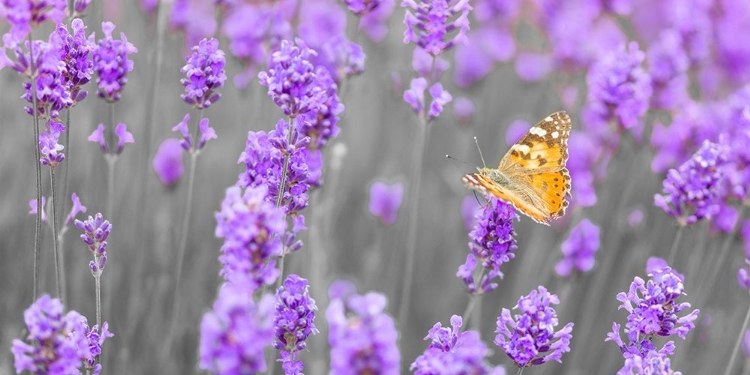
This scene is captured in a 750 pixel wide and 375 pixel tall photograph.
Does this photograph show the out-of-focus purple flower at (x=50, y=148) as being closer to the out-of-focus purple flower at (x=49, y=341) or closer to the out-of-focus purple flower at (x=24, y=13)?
the out-of-focus purple flower at (x=24, y=13)

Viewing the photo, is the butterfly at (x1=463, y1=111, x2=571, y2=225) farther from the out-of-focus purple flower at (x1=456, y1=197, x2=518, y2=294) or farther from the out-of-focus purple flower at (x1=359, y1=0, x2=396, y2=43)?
the out-of-focus purple flower at (x1=359, y1=0, x2=396, y2=43)

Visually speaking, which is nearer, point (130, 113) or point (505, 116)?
point (130, 113)

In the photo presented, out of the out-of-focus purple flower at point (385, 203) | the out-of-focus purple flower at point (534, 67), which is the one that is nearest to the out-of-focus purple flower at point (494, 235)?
the out-of-focus purple flower at point (385, 203)

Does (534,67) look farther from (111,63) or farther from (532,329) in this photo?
(532,329)

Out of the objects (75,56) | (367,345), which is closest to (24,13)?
(75,56)

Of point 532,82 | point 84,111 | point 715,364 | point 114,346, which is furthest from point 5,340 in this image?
point 532,82

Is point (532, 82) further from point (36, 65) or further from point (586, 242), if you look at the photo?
point (36, 65)

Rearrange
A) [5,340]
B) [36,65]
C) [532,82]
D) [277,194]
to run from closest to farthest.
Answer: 1. [36,65]
2. [277,194]
3. [5,340]
4. [532,82]
